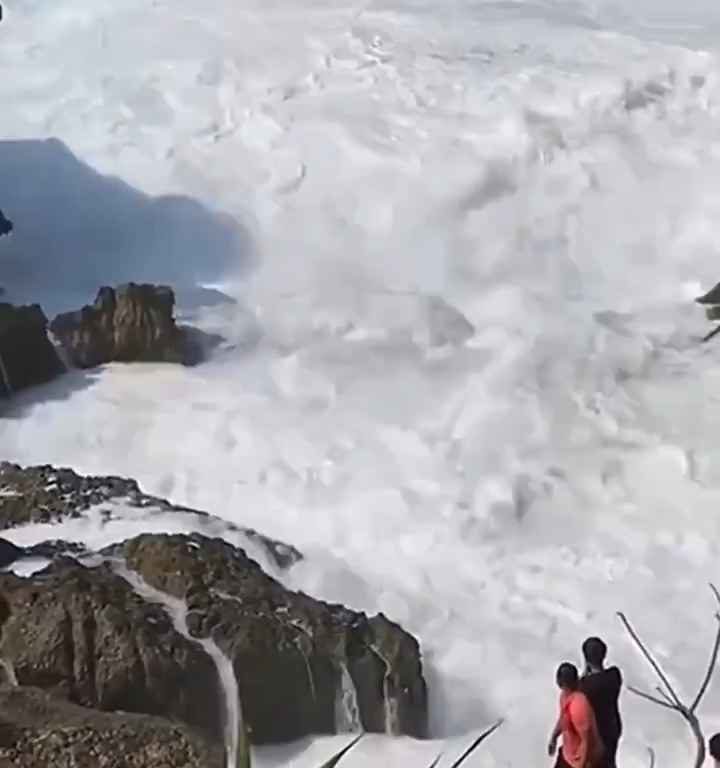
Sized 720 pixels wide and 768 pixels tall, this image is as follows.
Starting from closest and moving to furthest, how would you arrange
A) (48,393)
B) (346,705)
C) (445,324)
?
(346,705)
(48,393)
(445,324)

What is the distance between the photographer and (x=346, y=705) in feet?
28.3

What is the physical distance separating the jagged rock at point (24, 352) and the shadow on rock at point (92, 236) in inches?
53.1

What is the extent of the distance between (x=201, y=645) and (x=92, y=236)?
800 cm

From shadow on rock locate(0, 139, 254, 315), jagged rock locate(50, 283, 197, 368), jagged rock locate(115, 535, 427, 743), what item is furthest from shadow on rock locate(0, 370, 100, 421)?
jagged rock locate(115, 535, 427, 743)

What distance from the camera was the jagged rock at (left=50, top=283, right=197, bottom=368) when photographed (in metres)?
13.0

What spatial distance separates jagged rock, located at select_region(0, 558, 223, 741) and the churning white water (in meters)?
0.60

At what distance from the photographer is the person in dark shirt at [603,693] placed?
6.41 metres

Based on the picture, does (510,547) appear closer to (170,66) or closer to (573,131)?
(573,131)

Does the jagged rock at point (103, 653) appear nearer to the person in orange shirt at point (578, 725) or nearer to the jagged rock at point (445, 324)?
the person in orange shirt at point (578, 725)

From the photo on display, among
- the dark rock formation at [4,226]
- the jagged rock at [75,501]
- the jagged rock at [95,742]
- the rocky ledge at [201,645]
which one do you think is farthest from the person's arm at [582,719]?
the dark rock formation at [4,226]

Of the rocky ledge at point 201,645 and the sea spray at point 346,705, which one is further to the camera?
the sea spray at point 346,705

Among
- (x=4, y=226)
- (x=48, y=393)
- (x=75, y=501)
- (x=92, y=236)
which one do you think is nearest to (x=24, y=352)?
(x=48, y=393)

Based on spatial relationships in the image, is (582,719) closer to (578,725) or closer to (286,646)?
(578,725)

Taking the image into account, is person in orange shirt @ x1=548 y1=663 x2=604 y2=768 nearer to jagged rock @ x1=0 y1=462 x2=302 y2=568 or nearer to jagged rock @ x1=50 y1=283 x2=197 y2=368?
jagged rock @ x1=0 y1=462 x2=302 y2=568
